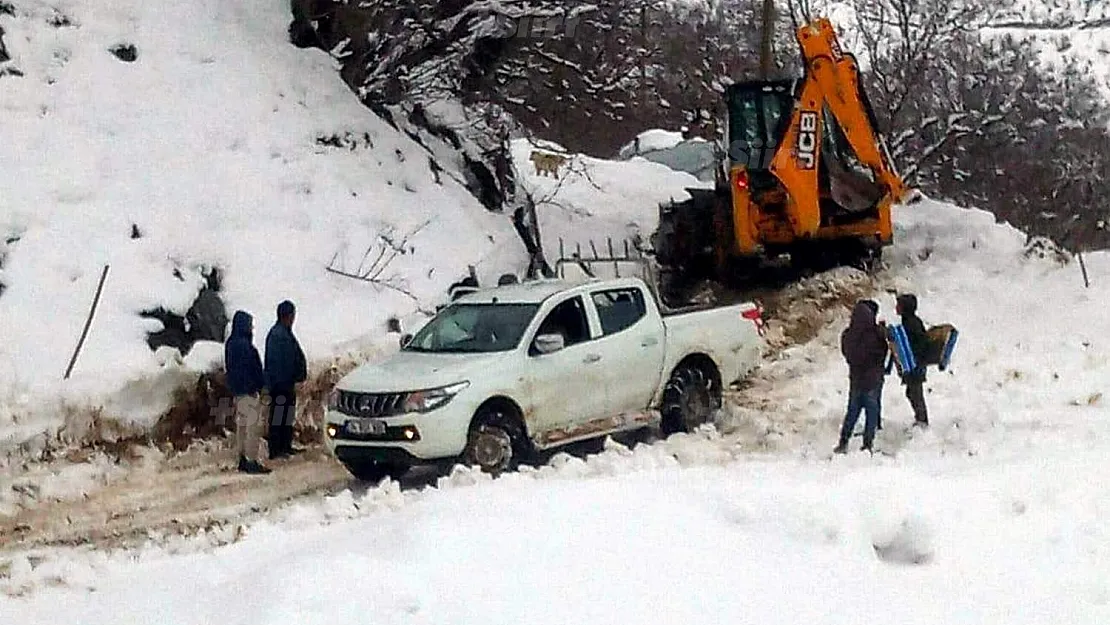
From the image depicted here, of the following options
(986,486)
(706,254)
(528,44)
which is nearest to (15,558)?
(986,486)

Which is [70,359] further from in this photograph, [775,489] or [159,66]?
[775,489]

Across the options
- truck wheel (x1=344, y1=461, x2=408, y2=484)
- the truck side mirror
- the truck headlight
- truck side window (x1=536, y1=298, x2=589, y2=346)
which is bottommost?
truck wheel (x1=344, y1=461, x2=408, y2=484)

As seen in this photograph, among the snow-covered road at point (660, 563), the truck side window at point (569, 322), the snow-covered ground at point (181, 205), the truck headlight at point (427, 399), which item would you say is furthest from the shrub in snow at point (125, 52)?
the snow-covered road at point (660, 563)

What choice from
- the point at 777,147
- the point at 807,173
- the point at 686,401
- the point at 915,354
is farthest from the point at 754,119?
the point at 915,354

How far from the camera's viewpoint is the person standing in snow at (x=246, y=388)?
43.3 ft

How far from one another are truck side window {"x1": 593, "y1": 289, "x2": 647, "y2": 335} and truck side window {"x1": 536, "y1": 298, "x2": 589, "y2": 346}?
0.22m

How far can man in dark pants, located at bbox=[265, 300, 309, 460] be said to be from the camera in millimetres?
13719

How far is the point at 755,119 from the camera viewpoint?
20.4m

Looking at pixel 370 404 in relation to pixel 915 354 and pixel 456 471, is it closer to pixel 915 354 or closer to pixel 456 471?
pixel 456 471

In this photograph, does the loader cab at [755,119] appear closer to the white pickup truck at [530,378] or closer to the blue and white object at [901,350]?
the white pickup truck at [530,378]

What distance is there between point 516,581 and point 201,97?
620 inches


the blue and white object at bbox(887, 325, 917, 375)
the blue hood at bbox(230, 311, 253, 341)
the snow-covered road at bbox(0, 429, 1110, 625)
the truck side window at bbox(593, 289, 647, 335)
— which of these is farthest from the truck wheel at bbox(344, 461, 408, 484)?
the blue and white object at bbox(887, 325, 917, 375)

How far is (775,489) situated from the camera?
26.4 ft

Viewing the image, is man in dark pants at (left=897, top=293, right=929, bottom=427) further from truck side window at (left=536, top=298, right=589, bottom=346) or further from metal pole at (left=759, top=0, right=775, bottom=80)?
metal pole at (left=759, top=0, right=775, bottom=80)
